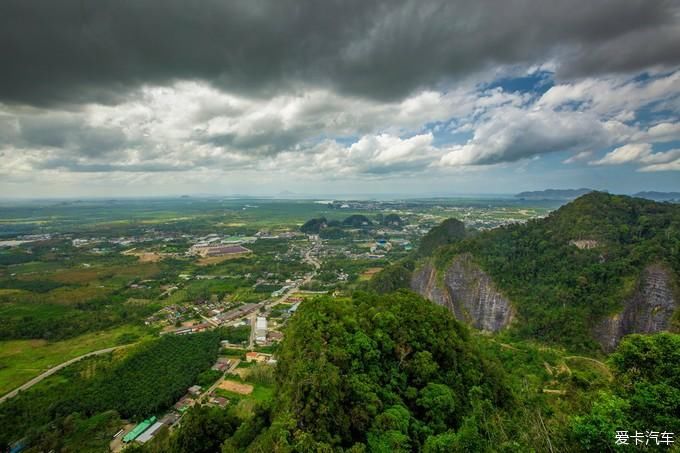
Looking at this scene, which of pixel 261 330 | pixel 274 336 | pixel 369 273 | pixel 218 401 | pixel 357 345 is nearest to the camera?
pixel 357 345

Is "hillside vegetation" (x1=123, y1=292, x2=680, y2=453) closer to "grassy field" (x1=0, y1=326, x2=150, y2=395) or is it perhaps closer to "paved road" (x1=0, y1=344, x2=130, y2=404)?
"paved road" (x1=0, y1=344, x2=130, y2=404)

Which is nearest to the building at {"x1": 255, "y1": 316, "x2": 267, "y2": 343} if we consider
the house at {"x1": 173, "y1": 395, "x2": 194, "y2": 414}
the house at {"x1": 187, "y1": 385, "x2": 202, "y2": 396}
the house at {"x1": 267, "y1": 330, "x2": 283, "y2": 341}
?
the house at {"x1": 267, "y1": 330, "x2": 283, "y2": 341}

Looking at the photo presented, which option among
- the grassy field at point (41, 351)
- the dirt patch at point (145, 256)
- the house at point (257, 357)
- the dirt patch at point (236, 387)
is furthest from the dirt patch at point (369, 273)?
the dirt patch at point (145, 256)

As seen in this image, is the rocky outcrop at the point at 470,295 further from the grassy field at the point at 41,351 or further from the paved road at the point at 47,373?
the paved road at the point at 47,373

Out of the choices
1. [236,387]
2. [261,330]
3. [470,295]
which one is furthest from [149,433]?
[470,295]

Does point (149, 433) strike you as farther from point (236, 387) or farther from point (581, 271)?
point (581, 271)

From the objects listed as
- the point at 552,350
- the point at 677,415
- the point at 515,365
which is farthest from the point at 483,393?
the point at 552,350
